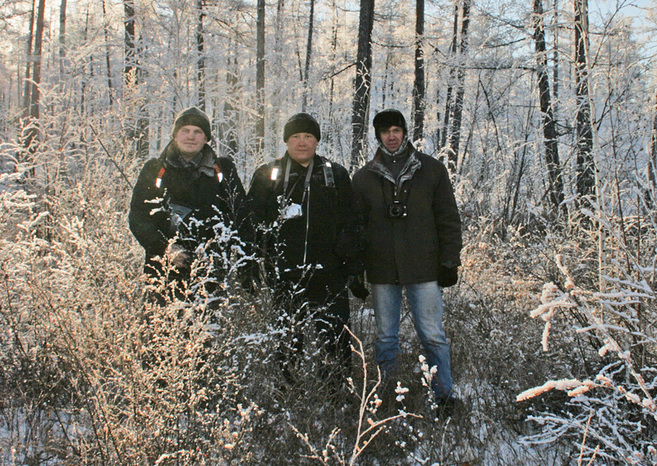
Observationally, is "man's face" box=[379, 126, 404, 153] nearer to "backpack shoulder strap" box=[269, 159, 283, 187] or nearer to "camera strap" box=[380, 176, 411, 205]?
"camera strap" box=[380, 176, 411, 205]

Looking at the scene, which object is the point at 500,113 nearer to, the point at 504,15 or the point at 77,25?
the point at 504,15

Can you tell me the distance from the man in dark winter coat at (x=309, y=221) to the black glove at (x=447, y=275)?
0.54m

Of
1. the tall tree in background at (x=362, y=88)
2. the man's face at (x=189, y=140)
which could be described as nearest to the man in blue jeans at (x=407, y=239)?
the man's face at (x=189, y=140)

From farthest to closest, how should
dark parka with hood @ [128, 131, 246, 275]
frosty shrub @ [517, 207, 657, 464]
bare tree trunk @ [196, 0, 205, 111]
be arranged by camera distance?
bare tree trunk @ [196, 0, 205, 111] → dark parka with hood @ [128, 131, 246, 275] → frosty shrub @ [517, 207, 657, 464]

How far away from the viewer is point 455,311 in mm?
4000

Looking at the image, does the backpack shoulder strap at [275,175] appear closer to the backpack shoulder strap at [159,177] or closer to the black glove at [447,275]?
the backpack shoulder strap at [159,177]

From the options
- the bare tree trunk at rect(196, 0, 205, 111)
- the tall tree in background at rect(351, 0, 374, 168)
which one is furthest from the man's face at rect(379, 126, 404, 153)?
the bare tree trunk at rect(196, 0, 205, 111)

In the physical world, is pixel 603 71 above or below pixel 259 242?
above

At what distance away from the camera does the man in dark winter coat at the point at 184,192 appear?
9.19ft

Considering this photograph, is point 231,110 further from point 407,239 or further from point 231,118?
point 407,239

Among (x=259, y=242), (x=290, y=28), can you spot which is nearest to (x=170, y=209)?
(x=259, y=242)

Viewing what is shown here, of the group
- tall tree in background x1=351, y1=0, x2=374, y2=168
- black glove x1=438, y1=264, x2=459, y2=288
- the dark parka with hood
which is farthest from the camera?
tall tree in background x1=351, y1=0, x2=374, y2=168

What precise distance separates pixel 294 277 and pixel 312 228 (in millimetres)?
357

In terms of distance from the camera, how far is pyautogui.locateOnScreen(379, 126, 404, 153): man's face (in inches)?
120
